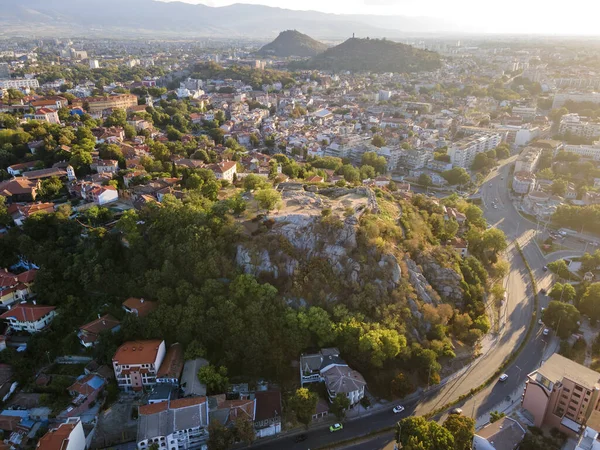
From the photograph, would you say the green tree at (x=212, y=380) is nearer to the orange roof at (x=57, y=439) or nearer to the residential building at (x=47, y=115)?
the orange roof at (x=57, y=439)

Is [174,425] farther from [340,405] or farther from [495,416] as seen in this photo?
[495,416]

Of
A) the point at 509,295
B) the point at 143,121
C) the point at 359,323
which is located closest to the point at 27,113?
the point at 143,121

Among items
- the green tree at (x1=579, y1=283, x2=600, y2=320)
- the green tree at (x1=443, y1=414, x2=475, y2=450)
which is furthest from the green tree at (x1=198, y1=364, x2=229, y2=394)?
the green tree at (x1=579, y1=283, x2=600, y2=320)

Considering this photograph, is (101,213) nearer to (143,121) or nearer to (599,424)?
(143,121)

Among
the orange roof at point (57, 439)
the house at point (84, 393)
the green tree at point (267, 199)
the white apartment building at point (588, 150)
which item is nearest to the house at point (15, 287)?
the house at point (84, 393)

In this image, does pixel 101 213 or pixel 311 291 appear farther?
pixel 101 213

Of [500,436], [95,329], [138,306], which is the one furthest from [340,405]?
[95,329]
